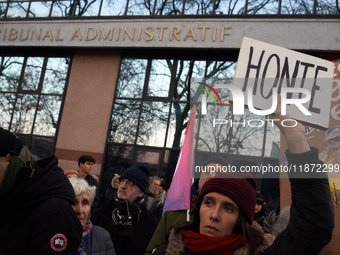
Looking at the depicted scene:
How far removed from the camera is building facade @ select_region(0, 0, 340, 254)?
956 cm

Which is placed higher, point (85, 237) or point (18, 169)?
point (18, 169)

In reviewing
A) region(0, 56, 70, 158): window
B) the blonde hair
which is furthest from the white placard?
region(0, 56, 70, 158): window

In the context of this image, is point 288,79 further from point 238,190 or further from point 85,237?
point 85,237

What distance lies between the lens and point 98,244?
2.79 m

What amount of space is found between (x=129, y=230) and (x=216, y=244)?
75.2 inches

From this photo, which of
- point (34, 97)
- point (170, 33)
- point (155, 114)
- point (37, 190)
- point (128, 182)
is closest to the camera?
point (37, 190)

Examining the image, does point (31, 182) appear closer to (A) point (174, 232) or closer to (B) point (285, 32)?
(A) point (174, 232)

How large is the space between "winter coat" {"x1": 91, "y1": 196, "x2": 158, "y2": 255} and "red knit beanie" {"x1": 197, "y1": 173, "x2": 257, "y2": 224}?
5.88 feet

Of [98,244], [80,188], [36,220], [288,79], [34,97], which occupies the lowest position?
[98,244]

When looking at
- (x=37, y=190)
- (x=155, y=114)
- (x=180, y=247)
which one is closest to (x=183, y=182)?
(x=180, y=247)

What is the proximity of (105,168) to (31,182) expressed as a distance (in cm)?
899

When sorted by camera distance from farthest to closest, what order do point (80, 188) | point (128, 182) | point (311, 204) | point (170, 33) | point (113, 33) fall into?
point (113, 33)
point (170, 33)
point (128, 182)
point (80, 188)
point (311, 204)

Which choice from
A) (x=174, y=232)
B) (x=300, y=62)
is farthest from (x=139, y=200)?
(x=300, y=62)

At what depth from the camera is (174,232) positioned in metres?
2.00
